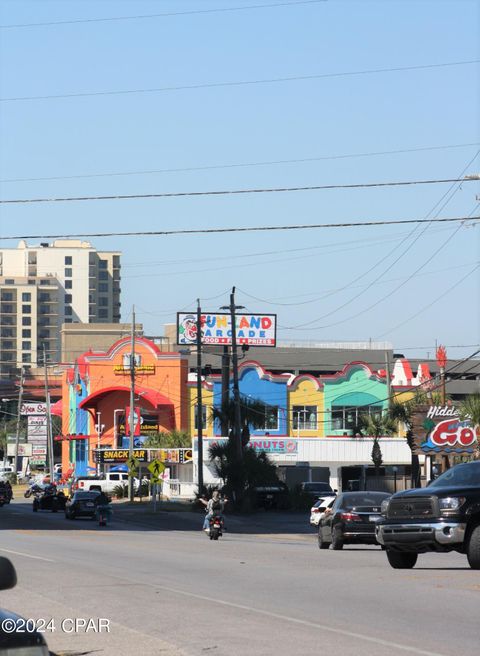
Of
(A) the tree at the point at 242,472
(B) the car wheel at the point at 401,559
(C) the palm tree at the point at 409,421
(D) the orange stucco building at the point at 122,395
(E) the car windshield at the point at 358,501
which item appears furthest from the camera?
(D) the orange stucco building at the point at 122,395

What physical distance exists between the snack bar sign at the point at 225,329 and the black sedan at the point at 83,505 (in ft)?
112

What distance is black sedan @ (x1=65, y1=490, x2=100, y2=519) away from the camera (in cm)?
5778

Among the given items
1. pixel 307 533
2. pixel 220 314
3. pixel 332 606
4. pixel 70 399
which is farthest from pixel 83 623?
pixel 70 399

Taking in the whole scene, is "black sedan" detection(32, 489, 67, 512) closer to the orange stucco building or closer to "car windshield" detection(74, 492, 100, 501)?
"car windshield" detection(74, 492, 100, 501)

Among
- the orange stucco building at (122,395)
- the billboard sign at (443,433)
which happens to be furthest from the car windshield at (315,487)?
the orange stucco building at (122,395)

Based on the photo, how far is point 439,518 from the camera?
20.5 m

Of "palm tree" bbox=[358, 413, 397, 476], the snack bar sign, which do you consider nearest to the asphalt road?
"palm tree" bbox=[358, 413, 397, 476]

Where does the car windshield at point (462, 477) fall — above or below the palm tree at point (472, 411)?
below

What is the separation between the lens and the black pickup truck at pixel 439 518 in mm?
20312

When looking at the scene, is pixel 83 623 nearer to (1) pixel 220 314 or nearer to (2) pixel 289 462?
(2) pixel 289 462

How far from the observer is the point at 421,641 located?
473 inches

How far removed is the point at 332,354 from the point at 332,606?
107 meters

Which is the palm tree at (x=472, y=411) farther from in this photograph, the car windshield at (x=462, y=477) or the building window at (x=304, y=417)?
the car windshield at (x=462, y=477)

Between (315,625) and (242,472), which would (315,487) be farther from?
(315,625)
